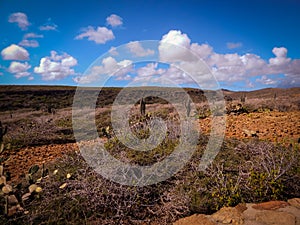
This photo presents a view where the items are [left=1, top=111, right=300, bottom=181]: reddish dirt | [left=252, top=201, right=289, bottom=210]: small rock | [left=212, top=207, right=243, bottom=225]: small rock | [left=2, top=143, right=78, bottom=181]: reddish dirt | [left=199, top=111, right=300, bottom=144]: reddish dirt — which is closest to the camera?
[left=212, top=207, right=243, bottom=225]: small rock

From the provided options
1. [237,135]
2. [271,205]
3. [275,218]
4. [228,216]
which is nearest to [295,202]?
[271,205]

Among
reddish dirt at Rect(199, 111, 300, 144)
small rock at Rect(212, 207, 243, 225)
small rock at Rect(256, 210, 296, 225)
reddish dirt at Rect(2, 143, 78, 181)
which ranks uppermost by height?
reddish dirt at Rect(199, 111, 300, 144)

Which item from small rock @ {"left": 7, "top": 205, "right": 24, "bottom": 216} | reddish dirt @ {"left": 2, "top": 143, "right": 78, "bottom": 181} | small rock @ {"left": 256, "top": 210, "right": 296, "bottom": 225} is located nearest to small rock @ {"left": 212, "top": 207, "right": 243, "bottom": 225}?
small rock @ {"left": 256, "top": 210, "right": 296, "bottom": 225}

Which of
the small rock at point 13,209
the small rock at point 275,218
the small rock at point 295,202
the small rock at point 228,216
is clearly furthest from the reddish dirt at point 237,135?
the small rock at point 228,216

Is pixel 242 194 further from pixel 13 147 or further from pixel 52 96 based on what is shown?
pixel 52 96

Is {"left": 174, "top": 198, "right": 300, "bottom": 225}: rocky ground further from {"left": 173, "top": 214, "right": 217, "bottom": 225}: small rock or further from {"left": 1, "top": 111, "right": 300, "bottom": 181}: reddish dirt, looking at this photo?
{"left": 1, "top": 111, "right": 300, "bottom": 181}: reddish dirt

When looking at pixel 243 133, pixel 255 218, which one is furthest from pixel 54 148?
pixel 255 218

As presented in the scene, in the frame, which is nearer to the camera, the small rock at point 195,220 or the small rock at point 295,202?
the small rock at point 195,220

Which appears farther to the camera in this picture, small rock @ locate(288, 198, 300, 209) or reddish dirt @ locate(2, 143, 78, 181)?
reddish dirt @ locate(2, 143, 78, 181)

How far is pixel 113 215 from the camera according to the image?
323 cm

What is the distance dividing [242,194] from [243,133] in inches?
123

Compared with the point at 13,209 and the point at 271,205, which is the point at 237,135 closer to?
the point at 271,205

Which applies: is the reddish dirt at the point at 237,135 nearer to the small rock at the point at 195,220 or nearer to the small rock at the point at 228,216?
the small rock at the point at 228,216

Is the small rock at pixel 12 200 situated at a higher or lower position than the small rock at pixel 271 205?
higher
